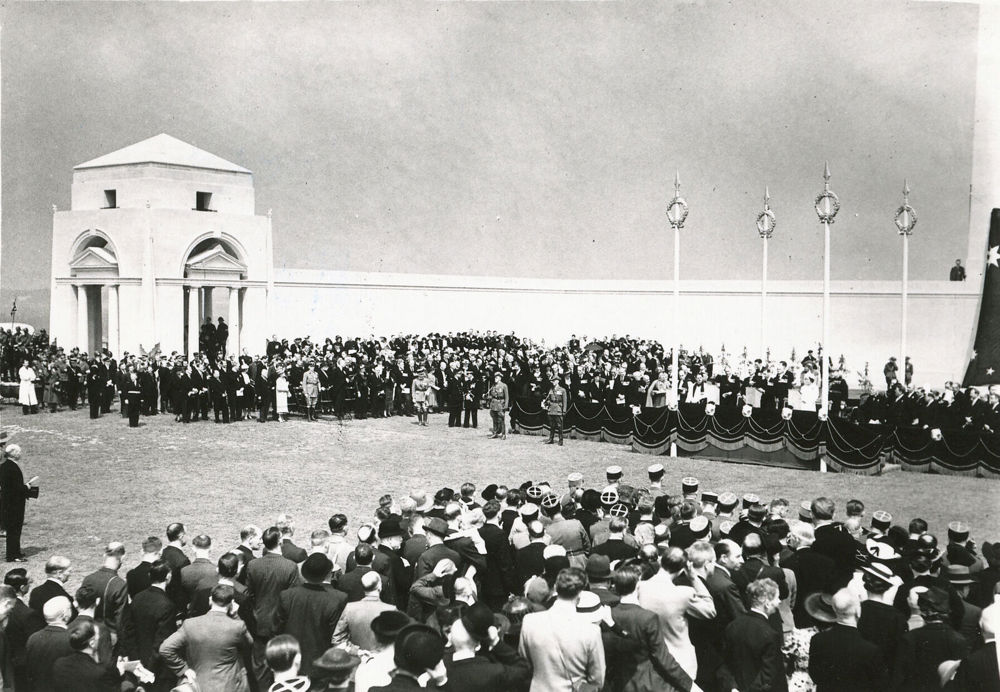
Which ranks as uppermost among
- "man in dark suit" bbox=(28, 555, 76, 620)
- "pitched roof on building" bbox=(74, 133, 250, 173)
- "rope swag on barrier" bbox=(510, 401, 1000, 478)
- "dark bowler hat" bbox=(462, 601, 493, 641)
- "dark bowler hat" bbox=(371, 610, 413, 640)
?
"pitched roof on building" bbox=(74, 133, 250, 173)

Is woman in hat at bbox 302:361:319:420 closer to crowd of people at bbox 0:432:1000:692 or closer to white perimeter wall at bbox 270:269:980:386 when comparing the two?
white perimeter wall at bbox 270:269:980:386

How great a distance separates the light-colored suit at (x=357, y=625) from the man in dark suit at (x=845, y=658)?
2.89m

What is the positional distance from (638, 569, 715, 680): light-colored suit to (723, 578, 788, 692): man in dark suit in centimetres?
28

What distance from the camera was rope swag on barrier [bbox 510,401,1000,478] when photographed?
17.0 m

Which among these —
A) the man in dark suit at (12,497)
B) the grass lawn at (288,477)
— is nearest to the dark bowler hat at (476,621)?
the grass lawn at (288,477)

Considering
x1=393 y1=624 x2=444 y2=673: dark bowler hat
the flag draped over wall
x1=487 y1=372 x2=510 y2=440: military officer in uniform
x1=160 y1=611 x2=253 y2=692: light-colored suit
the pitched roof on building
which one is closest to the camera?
x1=393 y1=624 x2=444 y2=673: dark bowler hat

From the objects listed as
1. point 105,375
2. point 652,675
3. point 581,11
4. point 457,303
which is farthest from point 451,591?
point 457,303

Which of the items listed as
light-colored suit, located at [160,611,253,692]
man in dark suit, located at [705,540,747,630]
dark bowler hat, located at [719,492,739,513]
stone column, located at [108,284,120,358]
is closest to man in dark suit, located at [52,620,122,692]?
light-colored suit, located at [160,611,253,692]

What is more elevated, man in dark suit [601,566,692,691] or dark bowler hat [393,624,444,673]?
dark bowler hat [393,624,444,673]

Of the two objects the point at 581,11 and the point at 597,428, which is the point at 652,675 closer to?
the point at 597,428

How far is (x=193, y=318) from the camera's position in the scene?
3700 cm

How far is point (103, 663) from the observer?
5.28m

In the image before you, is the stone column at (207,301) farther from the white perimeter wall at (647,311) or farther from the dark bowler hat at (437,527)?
the dark bowler hat at (437,527)

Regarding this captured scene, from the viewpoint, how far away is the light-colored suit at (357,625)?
609 centimetres
